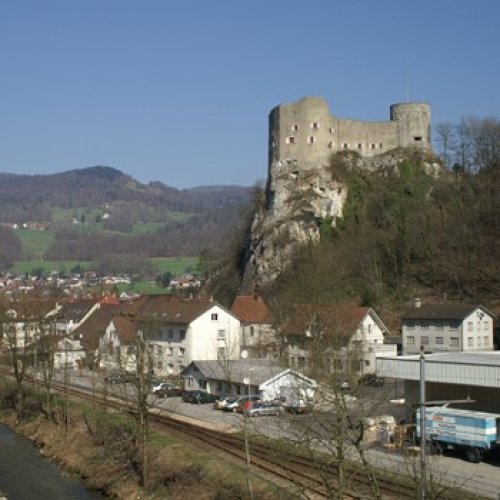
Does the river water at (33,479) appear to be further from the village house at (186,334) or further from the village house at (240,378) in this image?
the village house at (186,334)

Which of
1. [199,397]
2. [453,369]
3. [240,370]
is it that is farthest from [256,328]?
[453,369]

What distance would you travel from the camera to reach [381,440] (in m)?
31.4

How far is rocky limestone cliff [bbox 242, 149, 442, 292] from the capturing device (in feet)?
256

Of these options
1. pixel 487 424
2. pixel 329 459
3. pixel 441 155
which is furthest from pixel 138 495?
pixel 441 155

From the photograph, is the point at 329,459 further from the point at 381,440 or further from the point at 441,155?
the point at 441,155

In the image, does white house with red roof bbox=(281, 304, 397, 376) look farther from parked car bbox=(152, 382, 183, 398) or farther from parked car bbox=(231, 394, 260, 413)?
parked car bbox=(231, 394, 260, 413)

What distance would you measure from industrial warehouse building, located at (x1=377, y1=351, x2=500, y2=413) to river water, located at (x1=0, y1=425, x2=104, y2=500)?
14.0 metres

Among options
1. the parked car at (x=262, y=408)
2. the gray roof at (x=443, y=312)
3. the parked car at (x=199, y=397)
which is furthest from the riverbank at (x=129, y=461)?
the gray roof at (x=443, y=312)

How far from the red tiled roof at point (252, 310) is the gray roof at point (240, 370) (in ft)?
40.9

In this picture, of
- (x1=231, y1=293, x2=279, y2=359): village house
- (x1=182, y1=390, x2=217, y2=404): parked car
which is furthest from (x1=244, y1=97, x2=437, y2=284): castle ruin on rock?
(x1=182, y1=390, x2=217, y2=404): parked car

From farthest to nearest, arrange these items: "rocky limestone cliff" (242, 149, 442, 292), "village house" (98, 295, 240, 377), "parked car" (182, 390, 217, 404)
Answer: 1. "rocky limestone cliff" (242, 149, 442, 292)
2. "village house" (98, 295, 240, 377)
3. "parked car" (182, 390, 217, 404)

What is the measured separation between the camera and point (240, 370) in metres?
47.6

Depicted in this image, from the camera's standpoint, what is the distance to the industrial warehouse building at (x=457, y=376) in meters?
29.9

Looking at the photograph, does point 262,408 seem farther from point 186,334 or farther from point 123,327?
point 123,327
